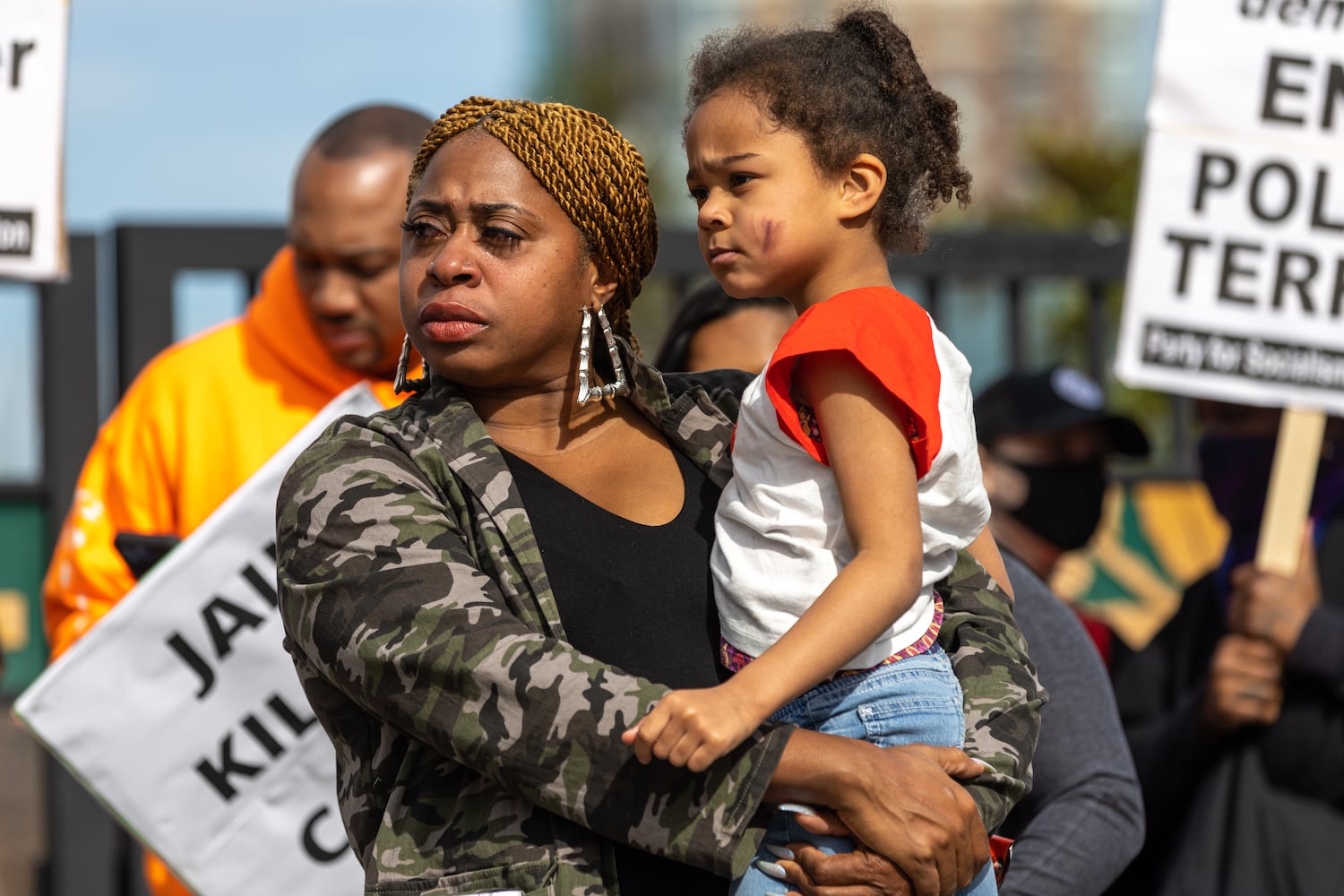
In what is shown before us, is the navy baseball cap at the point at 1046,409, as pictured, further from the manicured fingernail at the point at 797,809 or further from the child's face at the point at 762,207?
the manicured fingernail at the point at 797,809

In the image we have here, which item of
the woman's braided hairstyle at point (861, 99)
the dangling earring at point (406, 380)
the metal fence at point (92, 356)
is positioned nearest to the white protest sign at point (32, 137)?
the metal fence at point (92, 356)

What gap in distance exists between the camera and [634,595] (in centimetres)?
221

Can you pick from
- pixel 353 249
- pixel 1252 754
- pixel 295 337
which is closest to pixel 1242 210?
pixel 1252 754

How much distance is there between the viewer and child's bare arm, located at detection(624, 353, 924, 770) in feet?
6.19

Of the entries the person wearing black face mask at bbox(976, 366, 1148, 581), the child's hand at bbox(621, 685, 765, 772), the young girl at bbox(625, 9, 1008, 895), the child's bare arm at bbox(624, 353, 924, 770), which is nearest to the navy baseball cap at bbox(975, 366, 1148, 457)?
the person wearing black face mask at bbox(976, 366, 1148, 581)

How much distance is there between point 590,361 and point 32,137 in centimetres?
219

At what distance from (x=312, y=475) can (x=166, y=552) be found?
1376 millimetres

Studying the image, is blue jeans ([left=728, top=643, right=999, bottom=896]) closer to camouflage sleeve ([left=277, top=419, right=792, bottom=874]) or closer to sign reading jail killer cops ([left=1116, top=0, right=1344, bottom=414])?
camouflage sleeve ([left=277, top=419, right=792, bottom=874])

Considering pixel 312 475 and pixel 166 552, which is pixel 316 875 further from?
pixel 312 475

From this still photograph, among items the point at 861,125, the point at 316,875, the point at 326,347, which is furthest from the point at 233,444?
the point at 861,125

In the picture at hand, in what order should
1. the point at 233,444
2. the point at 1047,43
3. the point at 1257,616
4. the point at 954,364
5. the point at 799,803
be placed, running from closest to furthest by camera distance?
1. the point at 799,803
2. the point at 954,364
3. the point at 233,444
4. the point at 1257,616
5. the point at 1047,43

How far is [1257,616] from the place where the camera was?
4.09 metres

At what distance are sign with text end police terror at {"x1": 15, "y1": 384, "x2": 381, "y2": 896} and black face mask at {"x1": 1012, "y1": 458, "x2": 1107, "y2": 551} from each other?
7.26 feet

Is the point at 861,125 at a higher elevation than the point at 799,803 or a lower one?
higher
